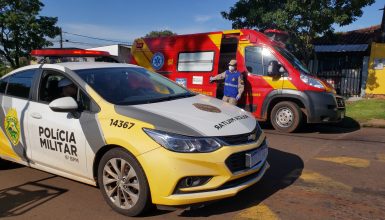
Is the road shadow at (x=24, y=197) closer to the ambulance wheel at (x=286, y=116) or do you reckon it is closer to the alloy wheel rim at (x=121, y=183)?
the alloy wheel rim at (x=121, y=183)

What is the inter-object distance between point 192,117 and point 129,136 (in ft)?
2.14

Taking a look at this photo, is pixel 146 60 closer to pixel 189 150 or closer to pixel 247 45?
pixel 247 45

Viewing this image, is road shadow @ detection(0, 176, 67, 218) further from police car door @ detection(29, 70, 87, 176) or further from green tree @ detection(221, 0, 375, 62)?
green tree @ detection(221, 0, 375, 62)

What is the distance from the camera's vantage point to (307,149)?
7.07 meters

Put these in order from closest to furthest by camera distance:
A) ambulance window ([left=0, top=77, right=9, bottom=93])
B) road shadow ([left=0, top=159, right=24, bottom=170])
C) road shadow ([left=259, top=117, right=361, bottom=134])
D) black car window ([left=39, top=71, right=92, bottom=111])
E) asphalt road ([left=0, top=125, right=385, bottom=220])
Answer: asphalt road ([left=0, top=125, right=385, bottom=220]), black car window ([left=39, top=71, right=92, bottom=111]), ambulance window ([left=0, top=77, right=9, bottom=93]), road shadow ([left=0, top=159, right=24, bottom=170]), road shadow ([left=259, top=117, right=361, bottom=134])

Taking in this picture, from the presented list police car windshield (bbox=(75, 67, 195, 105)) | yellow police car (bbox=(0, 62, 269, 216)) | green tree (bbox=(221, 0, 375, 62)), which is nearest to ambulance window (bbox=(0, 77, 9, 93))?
yellow police car (bbox=(0, 62, 269, 216))

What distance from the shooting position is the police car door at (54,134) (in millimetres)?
4320

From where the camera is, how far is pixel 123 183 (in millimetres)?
3988

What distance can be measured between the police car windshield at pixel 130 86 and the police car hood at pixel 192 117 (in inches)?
9.5

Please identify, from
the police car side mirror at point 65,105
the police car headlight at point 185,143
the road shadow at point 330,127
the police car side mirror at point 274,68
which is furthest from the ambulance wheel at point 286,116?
the police car side mirror at point 65,105

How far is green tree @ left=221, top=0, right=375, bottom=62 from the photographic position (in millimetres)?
13875

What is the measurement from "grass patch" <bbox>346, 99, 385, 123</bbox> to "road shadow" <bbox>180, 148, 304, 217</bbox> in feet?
15.5

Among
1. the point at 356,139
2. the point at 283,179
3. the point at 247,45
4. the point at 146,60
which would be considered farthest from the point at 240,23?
the point at 283,179

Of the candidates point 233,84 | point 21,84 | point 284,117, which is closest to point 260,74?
point 233,84
